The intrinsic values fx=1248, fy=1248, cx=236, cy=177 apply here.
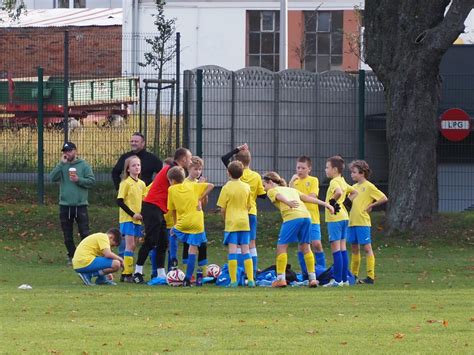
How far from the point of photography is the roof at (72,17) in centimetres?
5131

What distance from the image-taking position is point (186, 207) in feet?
52.9

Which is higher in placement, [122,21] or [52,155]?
[122,21]

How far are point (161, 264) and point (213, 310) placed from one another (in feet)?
12.4

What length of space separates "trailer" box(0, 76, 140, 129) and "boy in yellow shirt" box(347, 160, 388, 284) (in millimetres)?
8910

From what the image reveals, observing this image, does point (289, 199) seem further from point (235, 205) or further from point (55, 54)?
point (55, 54)

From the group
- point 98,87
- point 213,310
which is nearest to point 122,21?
point 98,87

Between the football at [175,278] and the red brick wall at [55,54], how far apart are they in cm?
1013

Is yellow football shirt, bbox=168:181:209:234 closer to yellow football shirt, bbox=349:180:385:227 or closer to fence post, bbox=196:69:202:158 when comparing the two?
yellow football shirt, bbox=349:180:385:227

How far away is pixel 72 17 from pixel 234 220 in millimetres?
39087

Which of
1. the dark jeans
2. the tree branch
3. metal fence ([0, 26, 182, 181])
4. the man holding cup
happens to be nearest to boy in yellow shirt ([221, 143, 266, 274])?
the man holding cup

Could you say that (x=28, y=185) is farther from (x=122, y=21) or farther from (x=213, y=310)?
(x=122, y=21)

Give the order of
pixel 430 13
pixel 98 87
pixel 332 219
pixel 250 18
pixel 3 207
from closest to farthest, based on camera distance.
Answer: pixel 332 219
pixel 430 13
pixel 3 207
pixel 98 87
pixel 250 18

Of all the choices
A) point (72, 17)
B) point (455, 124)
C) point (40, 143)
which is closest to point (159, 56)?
point (40, 143)

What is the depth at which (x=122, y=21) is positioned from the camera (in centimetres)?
4934
